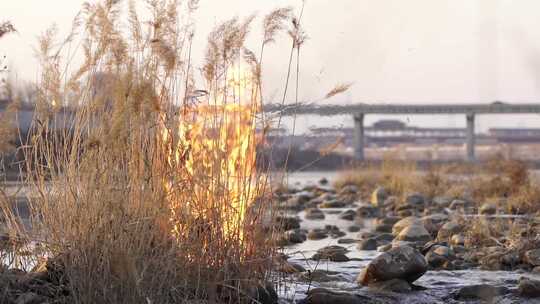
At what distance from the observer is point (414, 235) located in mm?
10242

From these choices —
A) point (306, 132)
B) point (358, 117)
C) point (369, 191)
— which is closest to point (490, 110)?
point (358, 117)

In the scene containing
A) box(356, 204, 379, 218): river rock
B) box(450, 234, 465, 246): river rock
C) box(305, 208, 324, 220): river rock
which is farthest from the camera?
box(356, 204, 379, 218): river rock

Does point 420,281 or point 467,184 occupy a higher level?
point 420,281

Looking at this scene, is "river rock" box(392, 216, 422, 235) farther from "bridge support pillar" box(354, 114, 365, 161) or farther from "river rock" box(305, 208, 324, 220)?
"bridge support pillar" box(354, 114, 365, 161)

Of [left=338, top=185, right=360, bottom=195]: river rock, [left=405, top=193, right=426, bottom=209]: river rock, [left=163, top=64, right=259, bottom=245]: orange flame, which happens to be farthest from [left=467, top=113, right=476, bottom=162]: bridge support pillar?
[left=163, top=64, right=259, bottom=245]: orange flame

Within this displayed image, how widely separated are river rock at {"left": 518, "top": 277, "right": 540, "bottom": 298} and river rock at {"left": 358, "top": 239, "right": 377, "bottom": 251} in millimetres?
3216

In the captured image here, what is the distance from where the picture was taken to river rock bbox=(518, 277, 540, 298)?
655cm

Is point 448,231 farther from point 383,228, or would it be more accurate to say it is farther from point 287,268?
point 287,268

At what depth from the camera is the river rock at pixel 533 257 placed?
7966mm

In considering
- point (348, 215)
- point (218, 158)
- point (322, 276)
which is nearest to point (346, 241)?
point (322, 276)

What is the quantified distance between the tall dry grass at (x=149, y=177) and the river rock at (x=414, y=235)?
4980 millimetres

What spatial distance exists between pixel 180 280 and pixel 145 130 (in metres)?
0.89

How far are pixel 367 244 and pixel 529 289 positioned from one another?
3.41 meters

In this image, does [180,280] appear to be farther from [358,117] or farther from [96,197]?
[358,117]
